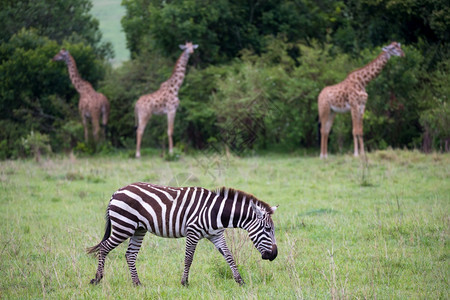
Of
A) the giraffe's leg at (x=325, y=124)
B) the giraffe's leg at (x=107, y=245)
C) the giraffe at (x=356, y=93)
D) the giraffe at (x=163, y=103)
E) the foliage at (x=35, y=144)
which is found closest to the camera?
the giraffe's leg at (x=107, y=245)

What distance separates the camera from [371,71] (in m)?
17.4

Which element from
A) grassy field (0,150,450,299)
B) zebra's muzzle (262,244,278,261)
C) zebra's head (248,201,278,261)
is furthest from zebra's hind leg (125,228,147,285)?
zebra's muzzle (262,244,278,261)

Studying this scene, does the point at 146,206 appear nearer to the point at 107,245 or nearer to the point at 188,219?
the point at 188,219

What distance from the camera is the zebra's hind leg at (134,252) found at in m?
5.89

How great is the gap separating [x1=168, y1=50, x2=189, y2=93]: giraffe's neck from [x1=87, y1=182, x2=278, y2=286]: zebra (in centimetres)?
1490

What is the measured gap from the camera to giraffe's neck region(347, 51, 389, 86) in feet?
56.9

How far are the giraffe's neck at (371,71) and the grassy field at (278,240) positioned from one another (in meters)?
4.00

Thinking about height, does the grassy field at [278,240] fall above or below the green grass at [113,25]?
below

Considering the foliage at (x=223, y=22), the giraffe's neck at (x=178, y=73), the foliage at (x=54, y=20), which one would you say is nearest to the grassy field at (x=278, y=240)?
the giraffe's neck at (x=178, y=73)

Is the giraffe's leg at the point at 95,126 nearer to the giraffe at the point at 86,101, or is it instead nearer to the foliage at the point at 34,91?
the giraffe at the point at 86,101

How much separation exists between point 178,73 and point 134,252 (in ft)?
50.3

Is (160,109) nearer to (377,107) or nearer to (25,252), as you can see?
(377,107)

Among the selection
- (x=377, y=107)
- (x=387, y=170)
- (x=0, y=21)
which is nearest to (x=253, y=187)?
(x=387, y=170)

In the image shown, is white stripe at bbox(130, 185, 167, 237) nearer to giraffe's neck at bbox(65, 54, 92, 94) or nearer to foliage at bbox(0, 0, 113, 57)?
giraffe's neck at bbox(65, 54, 92, 94)
